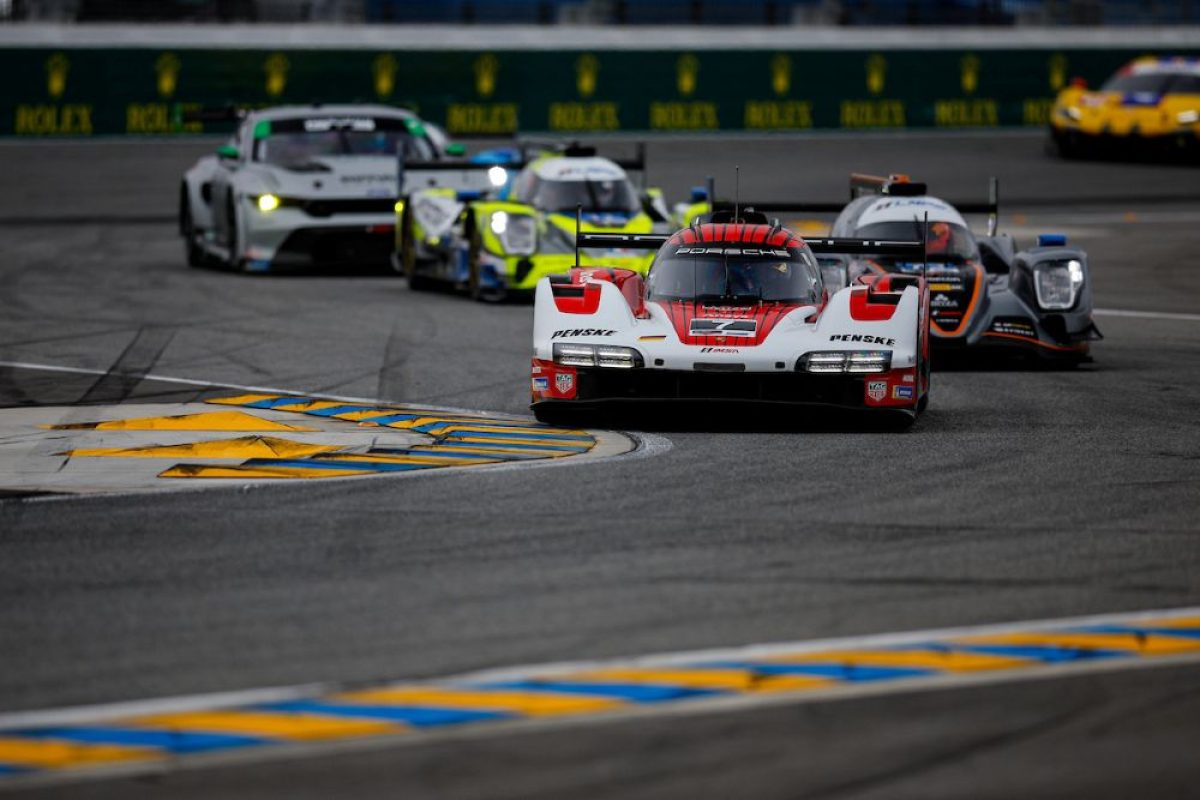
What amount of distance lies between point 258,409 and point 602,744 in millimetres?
6514

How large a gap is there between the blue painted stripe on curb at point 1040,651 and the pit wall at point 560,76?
92.0 ft

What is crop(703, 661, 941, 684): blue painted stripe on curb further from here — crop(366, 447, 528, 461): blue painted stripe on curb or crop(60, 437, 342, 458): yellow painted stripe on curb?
crop(60, 437, 342, 458): yellow painted stripe on curb

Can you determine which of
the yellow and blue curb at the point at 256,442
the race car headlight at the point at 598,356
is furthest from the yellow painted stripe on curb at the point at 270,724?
the race car headlight at the point at 598,356

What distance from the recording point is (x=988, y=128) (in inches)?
1507

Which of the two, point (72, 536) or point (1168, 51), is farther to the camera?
point (1168, 51)

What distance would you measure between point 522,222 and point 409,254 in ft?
6.62

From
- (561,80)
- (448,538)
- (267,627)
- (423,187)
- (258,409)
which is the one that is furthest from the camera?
(561,80)

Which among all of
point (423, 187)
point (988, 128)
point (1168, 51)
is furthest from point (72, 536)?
point (1168, 51)

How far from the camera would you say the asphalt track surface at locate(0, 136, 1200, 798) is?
5.12m

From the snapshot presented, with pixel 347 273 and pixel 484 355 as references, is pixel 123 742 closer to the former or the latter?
pixel 484 355

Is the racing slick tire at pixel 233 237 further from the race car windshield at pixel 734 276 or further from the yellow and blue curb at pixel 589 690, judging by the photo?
the yellow and blue curb at pixel 589 690

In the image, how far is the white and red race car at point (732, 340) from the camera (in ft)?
34.4

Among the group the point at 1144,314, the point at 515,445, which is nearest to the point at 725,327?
the point at 515,445

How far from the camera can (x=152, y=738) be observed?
5301mm
